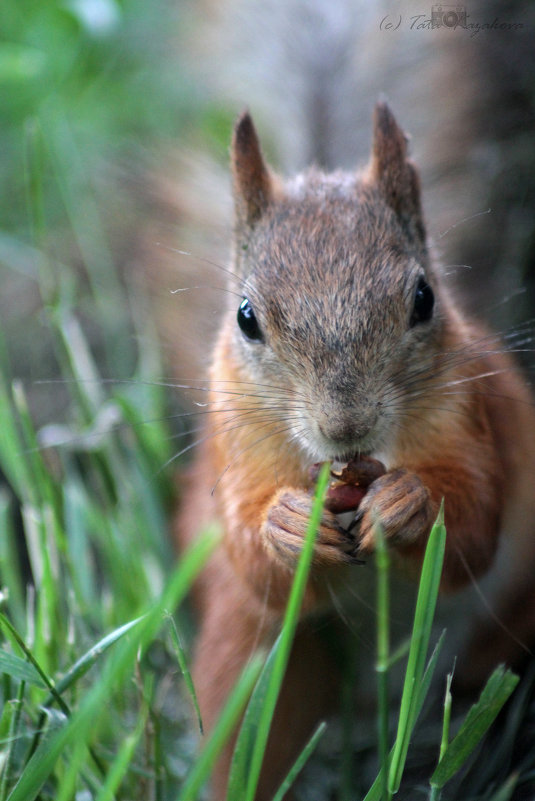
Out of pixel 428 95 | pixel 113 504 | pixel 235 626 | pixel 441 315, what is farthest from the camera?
pixel 428 95

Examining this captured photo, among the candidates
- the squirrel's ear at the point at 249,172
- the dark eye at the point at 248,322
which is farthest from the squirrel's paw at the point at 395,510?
the squirrel's ear at the point at 249,172

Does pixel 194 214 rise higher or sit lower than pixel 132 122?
lower

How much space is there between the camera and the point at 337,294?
1.40 m

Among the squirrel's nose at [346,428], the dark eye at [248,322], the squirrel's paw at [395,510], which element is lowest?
the squirrel's paw at [395,510]

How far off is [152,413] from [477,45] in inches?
56.0

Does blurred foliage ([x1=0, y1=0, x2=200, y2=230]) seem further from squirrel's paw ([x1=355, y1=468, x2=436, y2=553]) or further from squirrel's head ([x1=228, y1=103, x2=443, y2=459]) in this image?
squirrel's paw ([x1=355, y1=468, x2=436, y2=553])

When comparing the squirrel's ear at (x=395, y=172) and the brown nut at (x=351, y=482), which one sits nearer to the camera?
the brown nut at (x=351, y=482)

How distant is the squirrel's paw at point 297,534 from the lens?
1.30 m

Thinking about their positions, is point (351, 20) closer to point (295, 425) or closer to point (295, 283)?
point (295, 283)

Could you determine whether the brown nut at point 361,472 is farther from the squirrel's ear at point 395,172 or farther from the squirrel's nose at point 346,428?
the squirrel's ear at point 395,172

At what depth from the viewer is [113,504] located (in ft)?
7.22

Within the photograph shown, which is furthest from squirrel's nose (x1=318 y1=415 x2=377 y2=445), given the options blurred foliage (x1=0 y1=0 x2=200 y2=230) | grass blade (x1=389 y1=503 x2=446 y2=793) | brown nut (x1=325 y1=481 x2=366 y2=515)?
blurred foliage (x1=0 y1=0 x2=200 y2=230)

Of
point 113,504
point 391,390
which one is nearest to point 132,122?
point 113,504

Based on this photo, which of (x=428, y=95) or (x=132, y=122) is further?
(x=132, y=122)
